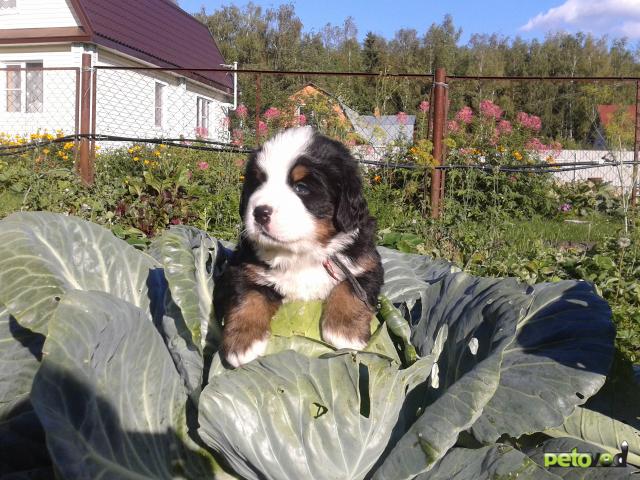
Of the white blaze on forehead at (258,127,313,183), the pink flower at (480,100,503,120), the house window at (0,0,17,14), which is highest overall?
the house window at (0,0,17,14)

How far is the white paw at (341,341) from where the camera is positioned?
161cm

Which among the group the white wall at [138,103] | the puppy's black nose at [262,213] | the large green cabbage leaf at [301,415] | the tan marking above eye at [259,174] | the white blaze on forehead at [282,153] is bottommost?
the large green cabbage leaf at [301,415]

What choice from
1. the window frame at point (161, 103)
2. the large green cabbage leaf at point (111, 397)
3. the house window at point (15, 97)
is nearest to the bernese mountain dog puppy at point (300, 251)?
the large green cabbage leaf at point (111, 397)

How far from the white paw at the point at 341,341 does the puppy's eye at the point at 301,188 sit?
1.28ft

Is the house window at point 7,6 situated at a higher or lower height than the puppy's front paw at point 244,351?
higher

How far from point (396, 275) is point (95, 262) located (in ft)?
3.21

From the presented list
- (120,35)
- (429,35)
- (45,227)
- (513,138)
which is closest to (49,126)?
(120,35)

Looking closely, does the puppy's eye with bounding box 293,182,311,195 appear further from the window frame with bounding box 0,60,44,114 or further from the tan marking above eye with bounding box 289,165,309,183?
the window frame with bounding box 0,60,44,114

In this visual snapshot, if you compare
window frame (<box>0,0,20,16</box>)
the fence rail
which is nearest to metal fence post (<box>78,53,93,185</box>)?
the fence rail

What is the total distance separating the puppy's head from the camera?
1.60m

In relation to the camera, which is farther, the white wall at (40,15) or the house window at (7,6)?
the house window at (7,6)

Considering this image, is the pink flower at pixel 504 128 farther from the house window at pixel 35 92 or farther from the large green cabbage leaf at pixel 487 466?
the house window at pixel 35 92

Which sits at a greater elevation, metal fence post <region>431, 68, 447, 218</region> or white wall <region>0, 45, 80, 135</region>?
white wall <region>0, 45, 80, 135</region>

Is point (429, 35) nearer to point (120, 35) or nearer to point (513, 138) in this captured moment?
point (120, 35)
